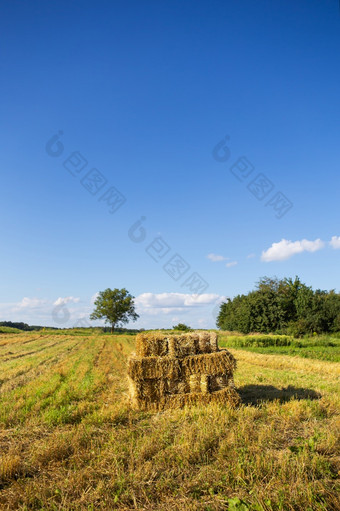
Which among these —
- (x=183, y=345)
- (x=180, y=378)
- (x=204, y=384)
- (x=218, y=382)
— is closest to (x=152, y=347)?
(x=183, y=345)

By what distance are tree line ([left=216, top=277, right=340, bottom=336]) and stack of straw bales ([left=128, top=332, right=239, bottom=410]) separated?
4765cm

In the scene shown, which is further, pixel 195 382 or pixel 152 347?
pixel 152 347

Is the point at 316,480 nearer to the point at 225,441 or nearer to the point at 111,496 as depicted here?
the point at 225,441

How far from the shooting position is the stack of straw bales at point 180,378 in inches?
314

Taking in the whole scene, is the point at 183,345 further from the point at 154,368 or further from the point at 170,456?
the point at 170,456

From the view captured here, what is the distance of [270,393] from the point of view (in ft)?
31.8

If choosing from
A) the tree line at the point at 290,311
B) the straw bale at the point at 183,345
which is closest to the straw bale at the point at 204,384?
the straw bale at the point at 183,345

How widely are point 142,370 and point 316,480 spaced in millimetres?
4728

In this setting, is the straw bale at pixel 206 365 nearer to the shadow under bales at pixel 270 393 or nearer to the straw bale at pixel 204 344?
the straw bale at pixel 204 344

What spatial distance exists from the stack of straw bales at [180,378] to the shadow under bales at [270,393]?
103 centimetres

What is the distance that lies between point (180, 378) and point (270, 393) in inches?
131

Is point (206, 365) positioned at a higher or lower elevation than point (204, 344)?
lower

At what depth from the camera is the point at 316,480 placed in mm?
4117

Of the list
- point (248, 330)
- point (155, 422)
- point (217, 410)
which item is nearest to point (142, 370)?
point (155, 422)
